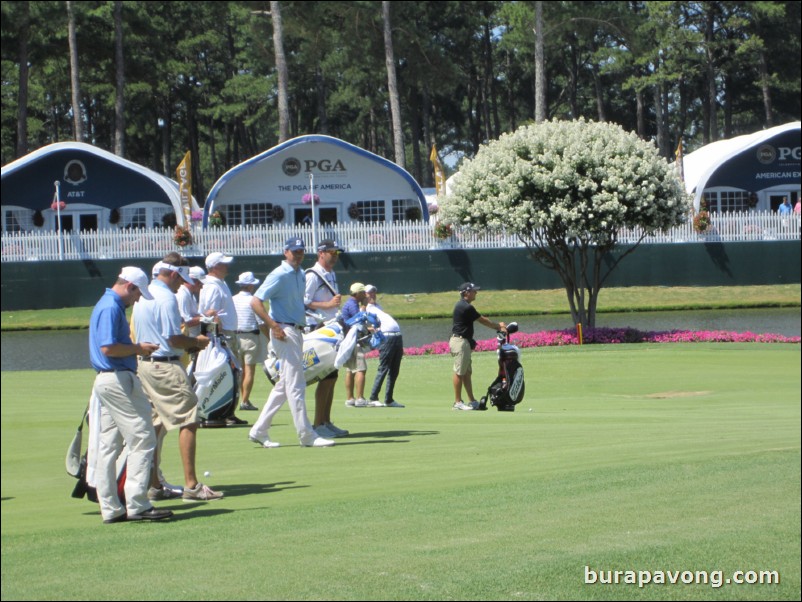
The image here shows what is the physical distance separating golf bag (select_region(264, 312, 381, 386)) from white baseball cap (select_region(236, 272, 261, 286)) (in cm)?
59

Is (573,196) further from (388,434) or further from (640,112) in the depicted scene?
(388,434)

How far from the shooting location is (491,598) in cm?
667

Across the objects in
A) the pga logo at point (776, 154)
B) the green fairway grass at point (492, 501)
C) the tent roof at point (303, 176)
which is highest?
the pga logo at point (776, 154)

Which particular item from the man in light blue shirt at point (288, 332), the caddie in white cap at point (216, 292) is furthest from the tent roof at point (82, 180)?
the caddie in white cap at point (216, 292)

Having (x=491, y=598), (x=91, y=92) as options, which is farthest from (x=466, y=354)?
(x=91, y=92)

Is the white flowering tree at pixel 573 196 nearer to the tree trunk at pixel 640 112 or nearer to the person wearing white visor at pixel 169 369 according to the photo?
the person wearing white visor at pixel 169 369

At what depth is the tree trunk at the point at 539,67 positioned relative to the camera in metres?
7.31

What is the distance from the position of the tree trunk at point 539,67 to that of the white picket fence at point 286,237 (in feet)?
3.71

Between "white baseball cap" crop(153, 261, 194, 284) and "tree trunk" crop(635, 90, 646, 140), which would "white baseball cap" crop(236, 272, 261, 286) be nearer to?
"white baseball cap" crop(153, 261, 194, 284)

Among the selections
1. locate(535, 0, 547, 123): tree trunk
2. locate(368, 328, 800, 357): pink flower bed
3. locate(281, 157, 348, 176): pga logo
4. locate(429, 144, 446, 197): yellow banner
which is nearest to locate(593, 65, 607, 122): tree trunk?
locate(535, 0, 547, 123): tree trunk

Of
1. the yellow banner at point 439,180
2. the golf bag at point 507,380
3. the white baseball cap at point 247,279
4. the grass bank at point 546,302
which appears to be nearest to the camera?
the golf bag at point 507,380

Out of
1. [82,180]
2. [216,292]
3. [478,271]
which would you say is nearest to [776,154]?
[82,180]

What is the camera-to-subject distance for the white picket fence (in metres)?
7.04

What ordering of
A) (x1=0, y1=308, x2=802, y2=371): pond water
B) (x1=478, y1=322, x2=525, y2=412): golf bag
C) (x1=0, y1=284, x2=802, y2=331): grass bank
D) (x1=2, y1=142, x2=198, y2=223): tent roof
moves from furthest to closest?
(x1=2, y1=142, x2=198, y2=223): tent roof < (x1=0, y1=308, x2=802, y2=371): pond water < (x1=0, y1=284, x2=802, y2=331): grass bank < (x1=478, y1=322, x2=525, y2=412): golf bag
